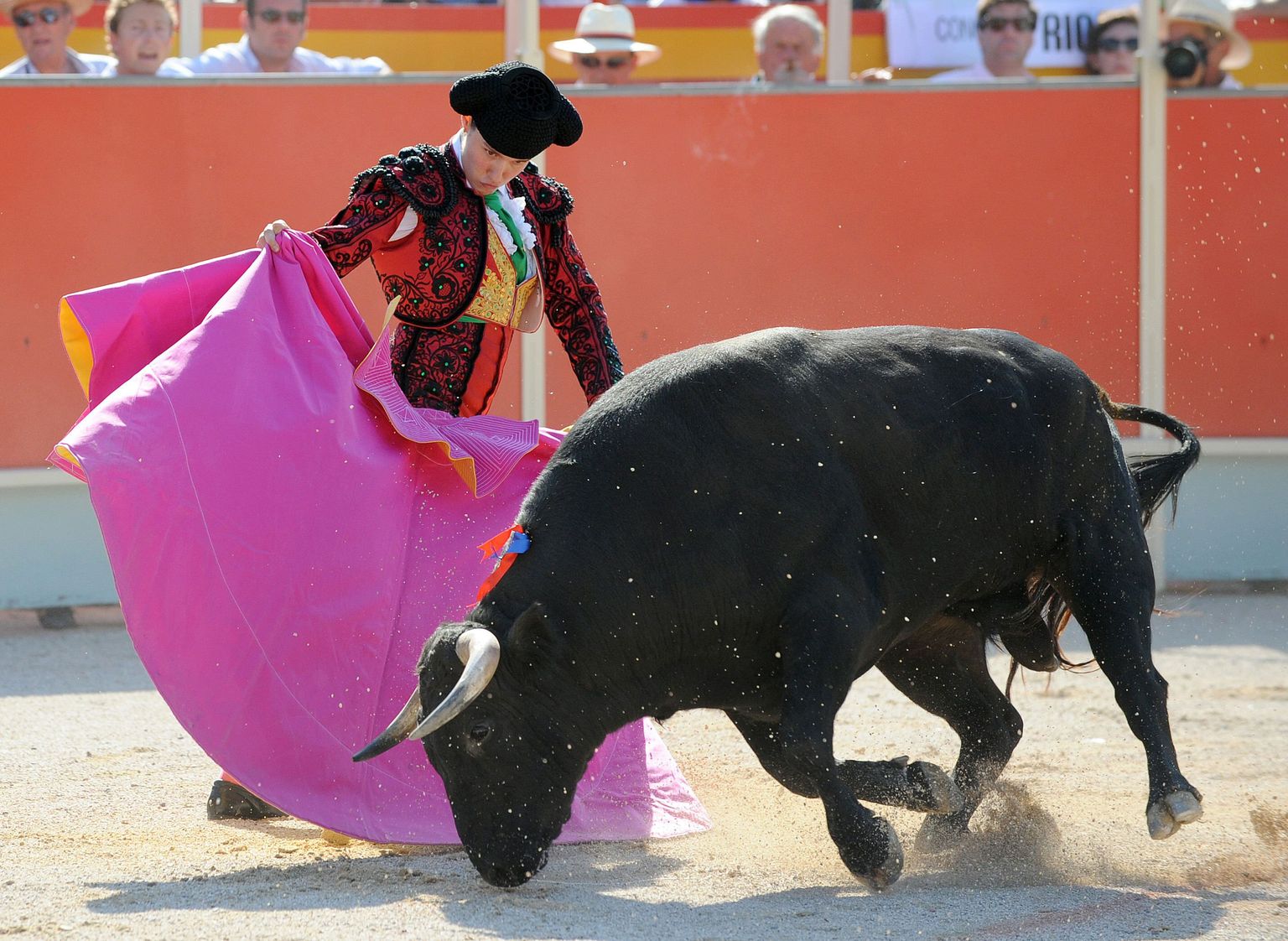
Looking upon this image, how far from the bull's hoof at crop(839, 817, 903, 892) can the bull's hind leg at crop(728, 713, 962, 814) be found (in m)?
0.23

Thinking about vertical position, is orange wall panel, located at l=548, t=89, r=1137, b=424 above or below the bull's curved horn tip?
above

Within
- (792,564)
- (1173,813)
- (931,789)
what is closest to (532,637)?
(792,564)

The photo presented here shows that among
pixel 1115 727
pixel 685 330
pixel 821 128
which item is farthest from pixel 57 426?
pixel 1115 727

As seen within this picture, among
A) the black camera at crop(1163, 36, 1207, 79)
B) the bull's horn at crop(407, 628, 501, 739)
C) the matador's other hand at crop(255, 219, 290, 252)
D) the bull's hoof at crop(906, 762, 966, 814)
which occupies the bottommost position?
the bull's hoof at crop(906, 762, 966, 814)

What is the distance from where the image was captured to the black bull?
310 cm

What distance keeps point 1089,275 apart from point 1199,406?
2.43ft

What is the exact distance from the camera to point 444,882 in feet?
10.8

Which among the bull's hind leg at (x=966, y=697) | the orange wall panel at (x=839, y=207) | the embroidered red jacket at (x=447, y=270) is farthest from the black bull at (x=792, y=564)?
the orange wall panel at (x=839, y=207)

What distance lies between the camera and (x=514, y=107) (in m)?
3.56

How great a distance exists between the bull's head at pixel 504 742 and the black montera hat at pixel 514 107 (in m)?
1.10

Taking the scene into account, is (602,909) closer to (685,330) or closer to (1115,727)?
(1115,727)

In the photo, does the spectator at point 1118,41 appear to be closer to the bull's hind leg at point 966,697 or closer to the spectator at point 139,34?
the spectator at point 139,34

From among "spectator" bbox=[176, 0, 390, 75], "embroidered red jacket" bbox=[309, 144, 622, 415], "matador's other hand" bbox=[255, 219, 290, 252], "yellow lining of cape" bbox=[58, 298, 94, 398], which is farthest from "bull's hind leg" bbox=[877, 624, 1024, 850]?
"spectator" bbox=[176, 0, 390, 75]

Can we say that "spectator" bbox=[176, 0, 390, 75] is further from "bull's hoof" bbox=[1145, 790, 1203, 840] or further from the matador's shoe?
"bull's hoof" bbox=[1145, 790, 1203, 840]
